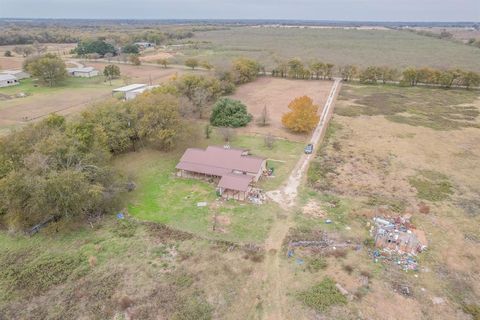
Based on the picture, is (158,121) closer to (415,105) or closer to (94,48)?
(415,105)

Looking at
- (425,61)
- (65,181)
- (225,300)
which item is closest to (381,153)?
(225,300)

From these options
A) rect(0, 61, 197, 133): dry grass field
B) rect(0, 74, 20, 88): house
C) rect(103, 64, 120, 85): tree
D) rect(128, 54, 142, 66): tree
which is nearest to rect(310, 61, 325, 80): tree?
rect(0, 61, 197, 133): dry grass field

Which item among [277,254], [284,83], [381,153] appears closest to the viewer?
[277,254]

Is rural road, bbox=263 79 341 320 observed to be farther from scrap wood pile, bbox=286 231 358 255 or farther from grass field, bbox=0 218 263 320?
grass field, bbox=0 218 263 320

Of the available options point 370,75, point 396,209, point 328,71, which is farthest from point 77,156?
point 370,75

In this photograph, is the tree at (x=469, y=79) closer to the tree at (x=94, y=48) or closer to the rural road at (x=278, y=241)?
the rural road at (x=278, y=241)

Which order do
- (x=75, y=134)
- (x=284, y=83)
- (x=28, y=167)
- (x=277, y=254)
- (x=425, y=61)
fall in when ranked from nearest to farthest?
1. (x=277, y=254)
2. (x=28, y=167)
3. (x=75, y=134)
4. (x=284, y=83)
5. (x=425, y=61)

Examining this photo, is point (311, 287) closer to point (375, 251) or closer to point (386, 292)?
point (386, 292)
